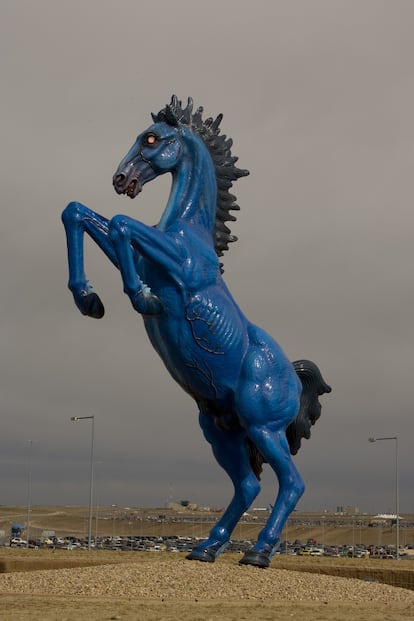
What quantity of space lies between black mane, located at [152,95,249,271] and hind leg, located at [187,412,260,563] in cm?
248

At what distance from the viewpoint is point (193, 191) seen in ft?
40.7

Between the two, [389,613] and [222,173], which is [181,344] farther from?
[389,613]

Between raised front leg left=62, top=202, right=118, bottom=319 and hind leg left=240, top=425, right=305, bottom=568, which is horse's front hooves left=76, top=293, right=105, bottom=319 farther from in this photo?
hind leg left=240, top=425, right=305, bottom=568

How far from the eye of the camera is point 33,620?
7.68m

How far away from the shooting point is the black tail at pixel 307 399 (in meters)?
12.9

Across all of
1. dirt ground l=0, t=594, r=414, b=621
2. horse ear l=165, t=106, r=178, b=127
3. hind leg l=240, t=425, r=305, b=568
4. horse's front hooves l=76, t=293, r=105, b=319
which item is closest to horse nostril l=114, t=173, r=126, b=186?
horse ear l=165, t=106, r=178, b=127

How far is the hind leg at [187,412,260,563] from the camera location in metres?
12.5

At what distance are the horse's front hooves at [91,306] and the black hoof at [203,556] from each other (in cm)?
335

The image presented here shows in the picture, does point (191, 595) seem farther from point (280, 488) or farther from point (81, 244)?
point (81, 244)

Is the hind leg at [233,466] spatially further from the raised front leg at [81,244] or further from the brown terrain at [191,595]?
the raised front leg at [81,244]

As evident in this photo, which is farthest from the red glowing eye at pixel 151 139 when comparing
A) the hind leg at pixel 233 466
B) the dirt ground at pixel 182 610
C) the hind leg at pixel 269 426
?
the dirt ground at pixel 182 610

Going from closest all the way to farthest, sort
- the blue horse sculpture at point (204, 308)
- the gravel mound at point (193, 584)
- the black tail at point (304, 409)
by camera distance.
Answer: the gravel mound at point (193, 584) → the blue horse sculpture at point (204, 308) → the black tail at point (304, 409)

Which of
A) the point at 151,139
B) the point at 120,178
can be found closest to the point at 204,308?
the point at 120,178

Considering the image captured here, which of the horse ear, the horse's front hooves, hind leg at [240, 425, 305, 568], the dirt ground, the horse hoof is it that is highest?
the horse ear
